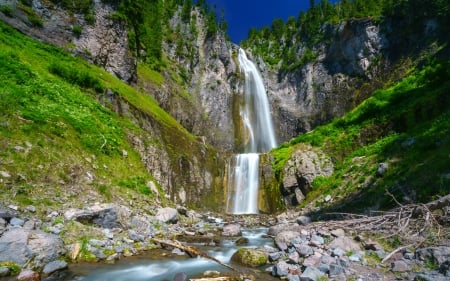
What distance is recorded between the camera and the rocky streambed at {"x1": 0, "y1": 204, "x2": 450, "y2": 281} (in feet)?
22.3

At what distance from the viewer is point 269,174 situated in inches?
1025

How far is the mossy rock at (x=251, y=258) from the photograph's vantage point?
8.86 meters

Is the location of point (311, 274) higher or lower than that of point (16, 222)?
lower

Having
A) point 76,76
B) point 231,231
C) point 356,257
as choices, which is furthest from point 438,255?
point 76,76

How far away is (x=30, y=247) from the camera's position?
293 inches

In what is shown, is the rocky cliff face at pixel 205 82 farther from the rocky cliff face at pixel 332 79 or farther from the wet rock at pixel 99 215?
the wet rock at pixel 99 215

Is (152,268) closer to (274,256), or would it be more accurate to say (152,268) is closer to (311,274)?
(274,256)

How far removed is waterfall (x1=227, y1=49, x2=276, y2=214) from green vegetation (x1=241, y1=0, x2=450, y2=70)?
344 inches

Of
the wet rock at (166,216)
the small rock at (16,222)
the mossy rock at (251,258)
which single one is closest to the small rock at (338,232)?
the mossy rock at (251,258)

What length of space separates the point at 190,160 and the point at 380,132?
13984 mm

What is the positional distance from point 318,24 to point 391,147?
4694cm

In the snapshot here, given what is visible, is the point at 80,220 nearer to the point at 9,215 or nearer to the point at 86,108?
the point at 9,215

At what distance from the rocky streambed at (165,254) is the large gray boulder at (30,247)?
2 cm

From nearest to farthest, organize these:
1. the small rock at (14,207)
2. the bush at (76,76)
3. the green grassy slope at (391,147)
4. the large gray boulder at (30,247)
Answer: the large gray boulder at (30,247) < the small rock at (14,207) < the green grassy slope at (391,147) < the bush at (76,76)
